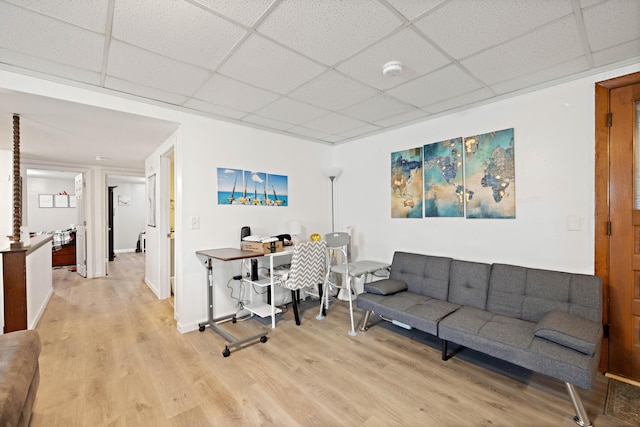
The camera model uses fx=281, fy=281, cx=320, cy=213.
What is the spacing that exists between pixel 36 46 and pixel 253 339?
2.80m

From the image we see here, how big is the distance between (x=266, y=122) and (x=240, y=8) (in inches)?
78.8

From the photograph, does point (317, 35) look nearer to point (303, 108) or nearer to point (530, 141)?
point (303, 108)

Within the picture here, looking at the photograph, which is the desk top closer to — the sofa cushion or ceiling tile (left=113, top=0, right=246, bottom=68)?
ceiling tile (left=113, top=0, right=246, bottom=68)

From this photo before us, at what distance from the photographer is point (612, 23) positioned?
1.70 m

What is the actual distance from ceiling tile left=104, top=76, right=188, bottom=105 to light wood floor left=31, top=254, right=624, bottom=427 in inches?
95.1

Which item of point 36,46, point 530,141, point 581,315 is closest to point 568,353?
point 581,315

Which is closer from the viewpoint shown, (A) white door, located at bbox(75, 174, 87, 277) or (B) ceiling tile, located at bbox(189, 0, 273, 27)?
(B) ceiling tile, located at bbox(189, 0, 273, 27)

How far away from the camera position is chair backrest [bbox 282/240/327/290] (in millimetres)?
3043

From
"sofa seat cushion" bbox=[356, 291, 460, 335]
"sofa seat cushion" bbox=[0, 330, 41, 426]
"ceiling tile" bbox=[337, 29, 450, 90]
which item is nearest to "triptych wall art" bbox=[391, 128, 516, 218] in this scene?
"sofa seat cushion" bbox=[356, 291, 460, 335]

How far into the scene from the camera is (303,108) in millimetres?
3064

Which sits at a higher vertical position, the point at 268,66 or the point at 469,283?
the point at 268,66

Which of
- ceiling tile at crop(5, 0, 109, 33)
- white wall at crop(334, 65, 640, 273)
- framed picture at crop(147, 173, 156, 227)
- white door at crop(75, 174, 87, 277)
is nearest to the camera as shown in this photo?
ceiling tile at crop(5, 0, 109, 33)

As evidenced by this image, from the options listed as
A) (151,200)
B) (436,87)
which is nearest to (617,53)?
(436,87)

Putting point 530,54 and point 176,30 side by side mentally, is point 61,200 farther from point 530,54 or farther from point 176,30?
point 530,54
